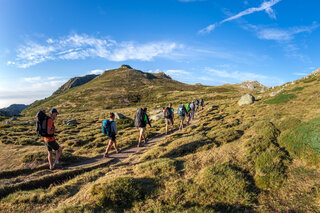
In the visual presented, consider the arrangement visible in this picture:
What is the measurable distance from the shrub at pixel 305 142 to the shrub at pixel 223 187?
3077 mm

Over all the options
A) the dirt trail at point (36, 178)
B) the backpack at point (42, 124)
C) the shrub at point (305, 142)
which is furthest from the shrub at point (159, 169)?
the shrub at point (305, 142)

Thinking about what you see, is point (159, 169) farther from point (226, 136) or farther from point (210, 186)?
point (226, 136)

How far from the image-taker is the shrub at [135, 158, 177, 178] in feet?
20.5

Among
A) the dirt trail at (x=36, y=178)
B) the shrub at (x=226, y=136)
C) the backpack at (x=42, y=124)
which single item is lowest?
the dirt trail at (x=36, y=178)

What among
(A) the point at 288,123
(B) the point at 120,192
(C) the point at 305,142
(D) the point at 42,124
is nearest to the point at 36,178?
(D) the point at 42,124

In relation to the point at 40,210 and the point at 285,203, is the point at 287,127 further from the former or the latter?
the point at 40,210

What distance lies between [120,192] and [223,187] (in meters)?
3.54

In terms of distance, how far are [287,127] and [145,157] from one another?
9145 mm

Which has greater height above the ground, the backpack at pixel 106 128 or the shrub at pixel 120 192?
the backpack at pixel 106 128

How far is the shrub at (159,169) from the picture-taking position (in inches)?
246

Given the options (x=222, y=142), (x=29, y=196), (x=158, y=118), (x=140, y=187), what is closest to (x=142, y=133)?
(x=222, y=142)

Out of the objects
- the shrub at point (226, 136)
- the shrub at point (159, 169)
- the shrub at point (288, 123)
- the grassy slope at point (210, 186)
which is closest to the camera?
the grassy slope at point (210, 186)

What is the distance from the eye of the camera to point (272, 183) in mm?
5234

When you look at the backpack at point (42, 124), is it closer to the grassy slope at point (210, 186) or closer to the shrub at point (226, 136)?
the grassy slope at point (210, 186)
